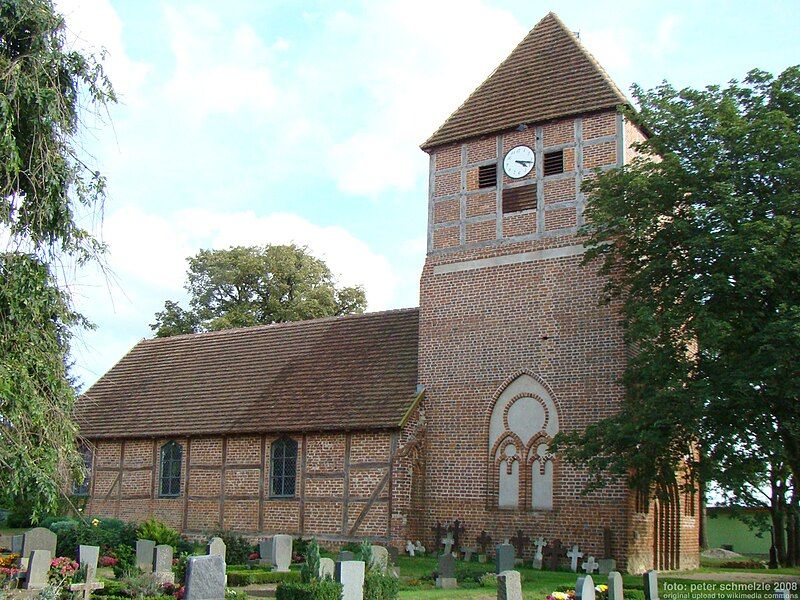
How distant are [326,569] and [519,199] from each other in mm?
12152

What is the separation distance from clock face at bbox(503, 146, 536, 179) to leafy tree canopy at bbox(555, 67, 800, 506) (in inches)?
169

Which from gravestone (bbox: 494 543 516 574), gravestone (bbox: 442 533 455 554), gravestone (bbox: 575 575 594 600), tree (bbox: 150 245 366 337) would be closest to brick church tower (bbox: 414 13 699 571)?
gravestone (bbox: 442 533 455 554)

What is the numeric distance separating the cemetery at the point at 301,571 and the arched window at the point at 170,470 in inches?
115

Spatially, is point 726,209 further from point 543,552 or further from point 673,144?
point 543,552

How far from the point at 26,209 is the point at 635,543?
578 inches

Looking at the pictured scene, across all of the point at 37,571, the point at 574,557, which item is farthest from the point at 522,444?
the point at 37,571

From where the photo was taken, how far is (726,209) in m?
17.5

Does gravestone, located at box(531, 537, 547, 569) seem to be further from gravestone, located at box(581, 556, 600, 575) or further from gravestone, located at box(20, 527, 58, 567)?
gravestone, located at box(20, 527, 58, 567)

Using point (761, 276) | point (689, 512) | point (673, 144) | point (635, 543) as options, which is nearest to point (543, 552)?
point (635, 543)

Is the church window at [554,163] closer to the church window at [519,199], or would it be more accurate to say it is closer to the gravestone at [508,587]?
the church window at [519,199]

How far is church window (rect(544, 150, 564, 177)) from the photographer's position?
23531mm

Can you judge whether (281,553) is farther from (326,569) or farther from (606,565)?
(606,565)

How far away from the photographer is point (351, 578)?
1357 centimetres

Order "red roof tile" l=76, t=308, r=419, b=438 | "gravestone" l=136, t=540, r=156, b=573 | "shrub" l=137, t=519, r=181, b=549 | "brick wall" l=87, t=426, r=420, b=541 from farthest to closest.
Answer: "red roof tile" l=76, t=308, r=419, b=438
"brick wall" l=87, t=426, r=420, b=541
"shrub" l=137, t=519, r=181, b=549
"gravestone" l=136, t=540, r=156, b=573
